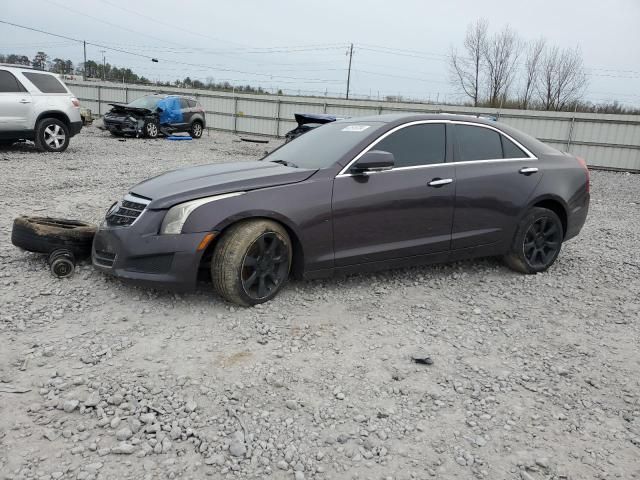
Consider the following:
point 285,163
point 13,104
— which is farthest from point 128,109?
point 285,163

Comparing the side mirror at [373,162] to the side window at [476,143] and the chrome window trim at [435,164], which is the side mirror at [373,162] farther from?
the side window at [476,143]

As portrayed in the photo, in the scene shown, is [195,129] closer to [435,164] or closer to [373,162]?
[435,164]

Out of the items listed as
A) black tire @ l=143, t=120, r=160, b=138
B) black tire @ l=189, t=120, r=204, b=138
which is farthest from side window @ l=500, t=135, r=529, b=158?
black tire @ l=189, t=120, r=204, b=138

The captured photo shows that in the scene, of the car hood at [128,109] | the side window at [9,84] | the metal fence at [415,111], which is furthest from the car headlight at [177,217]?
the metal fence at [415,111]

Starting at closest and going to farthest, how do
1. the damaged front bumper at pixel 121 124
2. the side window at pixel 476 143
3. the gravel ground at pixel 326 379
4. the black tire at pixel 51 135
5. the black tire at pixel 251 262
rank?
the gravel ground at pixel 326 379, the black tire at pixel 251 262, the side window at pixel 476 143, the black tire at pixel 51 135, the damaged front bumper at pixel 121 124

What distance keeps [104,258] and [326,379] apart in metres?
2.03

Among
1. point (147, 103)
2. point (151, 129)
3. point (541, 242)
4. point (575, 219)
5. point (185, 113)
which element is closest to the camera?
point (541, 242)

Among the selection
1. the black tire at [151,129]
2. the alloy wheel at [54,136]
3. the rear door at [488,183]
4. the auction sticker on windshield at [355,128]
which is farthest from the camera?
the black tire at [151,129]

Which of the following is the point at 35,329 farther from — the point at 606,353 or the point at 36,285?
the point at 606,353

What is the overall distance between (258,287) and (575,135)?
1843 cm

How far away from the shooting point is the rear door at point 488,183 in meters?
4.76

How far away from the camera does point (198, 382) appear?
3.00 m

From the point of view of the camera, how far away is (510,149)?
5.16 metres

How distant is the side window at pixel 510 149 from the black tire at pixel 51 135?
10.2 meters
